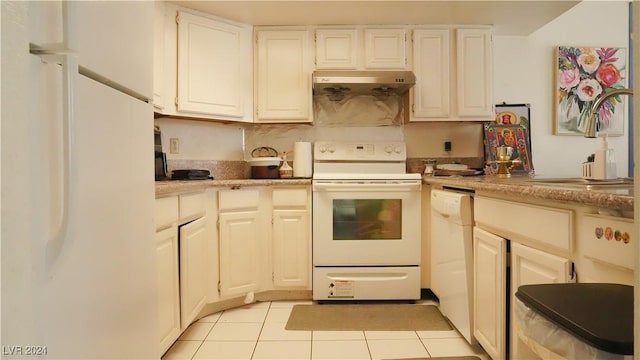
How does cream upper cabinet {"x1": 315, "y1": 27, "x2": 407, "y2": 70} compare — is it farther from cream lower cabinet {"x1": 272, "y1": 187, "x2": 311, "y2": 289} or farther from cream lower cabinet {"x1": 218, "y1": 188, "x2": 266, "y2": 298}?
cream lower cabinet {"x1": 218, "y1": 188, "x2": 266, "y2": 298}

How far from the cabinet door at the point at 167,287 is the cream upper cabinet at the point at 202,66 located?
1.09 meters

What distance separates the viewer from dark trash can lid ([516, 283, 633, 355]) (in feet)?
1.93

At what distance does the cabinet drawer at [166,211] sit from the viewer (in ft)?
4.66

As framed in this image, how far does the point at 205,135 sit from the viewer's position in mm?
2703

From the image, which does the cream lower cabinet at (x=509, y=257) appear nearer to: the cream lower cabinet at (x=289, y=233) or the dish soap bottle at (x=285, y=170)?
the cream lower cabinet at (x=289, y=233)

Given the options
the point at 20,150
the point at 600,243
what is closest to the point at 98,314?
the point at 20,150

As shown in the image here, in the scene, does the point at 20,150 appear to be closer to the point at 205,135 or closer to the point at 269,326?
the point at 269,326

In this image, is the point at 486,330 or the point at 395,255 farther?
the point at 395,255

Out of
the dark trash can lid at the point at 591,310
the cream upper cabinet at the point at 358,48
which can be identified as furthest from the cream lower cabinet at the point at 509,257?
the cream upper cabinet at the point at 358,48

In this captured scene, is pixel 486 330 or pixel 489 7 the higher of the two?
pixel 489 7

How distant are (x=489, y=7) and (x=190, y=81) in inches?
89.3

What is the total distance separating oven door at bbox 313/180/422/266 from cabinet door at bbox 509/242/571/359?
1018 mm

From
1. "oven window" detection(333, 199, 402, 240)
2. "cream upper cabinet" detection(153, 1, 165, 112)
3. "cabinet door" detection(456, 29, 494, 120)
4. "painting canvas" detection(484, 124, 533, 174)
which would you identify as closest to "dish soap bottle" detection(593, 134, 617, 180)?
"oven window" detection(333, 199, 402, 240)

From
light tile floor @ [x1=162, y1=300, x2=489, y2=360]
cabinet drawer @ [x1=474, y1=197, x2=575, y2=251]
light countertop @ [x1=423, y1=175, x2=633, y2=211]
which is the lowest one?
light tile floor @ [x1=162, y1=300, x2=489, y2=360]
